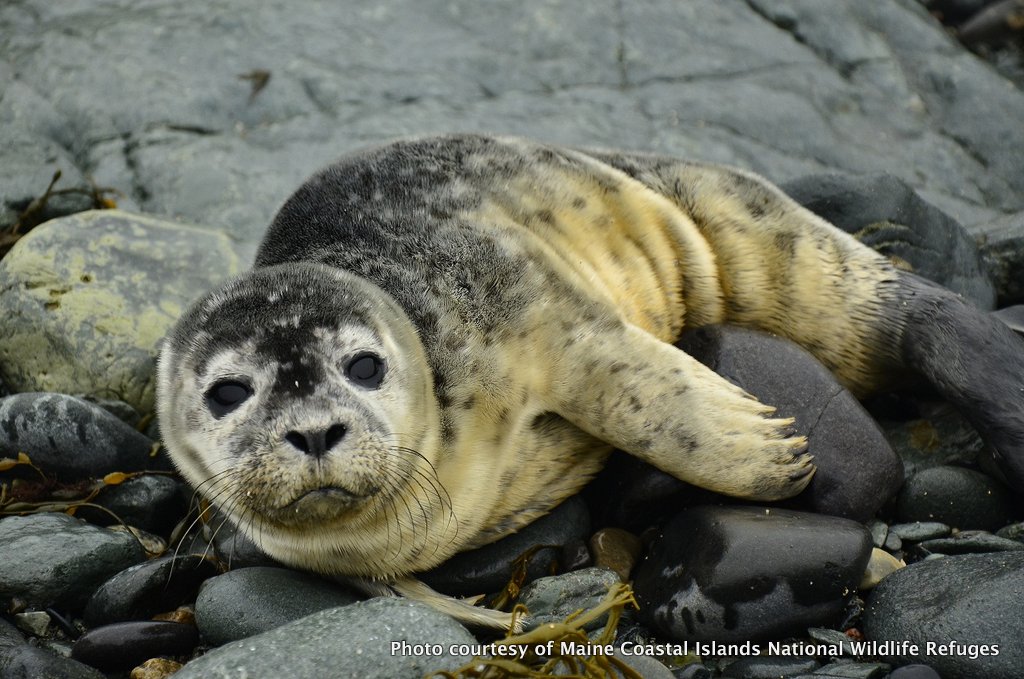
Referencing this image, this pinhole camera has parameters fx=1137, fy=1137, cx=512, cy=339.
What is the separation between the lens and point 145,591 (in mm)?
3607

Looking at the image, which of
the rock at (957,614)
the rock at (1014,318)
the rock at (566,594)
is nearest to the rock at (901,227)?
the rock at (1014,318)

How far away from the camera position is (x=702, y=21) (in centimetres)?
757

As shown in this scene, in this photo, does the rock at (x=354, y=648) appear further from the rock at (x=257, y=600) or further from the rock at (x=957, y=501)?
the rock at (x=957, y=501)

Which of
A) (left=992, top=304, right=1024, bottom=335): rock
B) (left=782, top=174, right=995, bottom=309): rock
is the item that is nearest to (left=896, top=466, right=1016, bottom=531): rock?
(left=992, top=304, right=1024, bottom=335): rock

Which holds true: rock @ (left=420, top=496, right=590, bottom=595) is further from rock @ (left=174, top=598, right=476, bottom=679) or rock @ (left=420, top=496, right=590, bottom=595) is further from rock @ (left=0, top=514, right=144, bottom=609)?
rock @ (left=0, top=514, right=144, bottom=609)

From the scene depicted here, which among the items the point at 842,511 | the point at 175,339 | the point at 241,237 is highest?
the point at 175,339

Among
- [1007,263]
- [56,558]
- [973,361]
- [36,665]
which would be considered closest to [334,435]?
[36,665]

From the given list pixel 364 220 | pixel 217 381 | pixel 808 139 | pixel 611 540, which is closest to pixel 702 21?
pixel 808 139

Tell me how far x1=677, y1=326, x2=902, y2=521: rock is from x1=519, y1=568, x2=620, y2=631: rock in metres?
0.73

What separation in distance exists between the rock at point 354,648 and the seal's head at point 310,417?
32cm

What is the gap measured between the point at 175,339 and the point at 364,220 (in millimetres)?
812

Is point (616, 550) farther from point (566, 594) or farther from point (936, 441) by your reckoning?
point (936, 441)

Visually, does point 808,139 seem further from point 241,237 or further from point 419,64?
point 241,237

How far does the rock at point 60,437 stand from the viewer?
422 centimetres
